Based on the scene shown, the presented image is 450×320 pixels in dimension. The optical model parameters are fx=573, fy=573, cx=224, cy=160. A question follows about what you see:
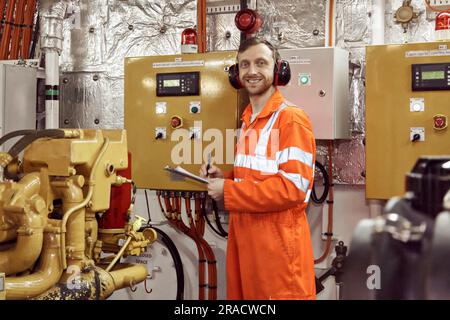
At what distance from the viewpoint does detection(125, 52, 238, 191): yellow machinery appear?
3.55 metres

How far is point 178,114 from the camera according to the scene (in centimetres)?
368

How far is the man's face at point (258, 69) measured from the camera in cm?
276

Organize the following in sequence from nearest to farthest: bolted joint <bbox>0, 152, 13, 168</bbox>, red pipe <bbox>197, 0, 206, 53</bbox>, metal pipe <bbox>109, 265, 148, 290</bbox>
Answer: bolted joint <bbox>0, 152, 13, 168</bbox>, metal pipe <bbox>109, 265, 148, 290</bbox>, red pipe <bbox>197, 0, 206, 53</bbox>

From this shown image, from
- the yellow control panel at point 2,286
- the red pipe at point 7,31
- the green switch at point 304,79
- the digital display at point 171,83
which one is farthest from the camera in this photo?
the red pipe at point 7,31

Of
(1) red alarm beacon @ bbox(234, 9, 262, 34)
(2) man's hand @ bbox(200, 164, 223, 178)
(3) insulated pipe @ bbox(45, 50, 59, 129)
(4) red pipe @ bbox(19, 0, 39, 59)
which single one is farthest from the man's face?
(4) red pipe @ bbox(19, 0, 39, 59)

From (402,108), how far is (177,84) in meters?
1.40

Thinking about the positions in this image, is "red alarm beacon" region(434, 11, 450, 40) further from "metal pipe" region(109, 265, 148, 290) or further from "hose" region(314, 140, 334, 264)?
"metal pipe" region(109, 265, 148, 290)

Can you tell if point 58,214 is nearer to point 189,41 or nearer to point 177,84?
point 177,84

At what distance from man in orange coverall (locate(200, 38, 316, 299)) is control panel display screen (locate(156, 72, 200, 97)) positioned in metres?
0.88

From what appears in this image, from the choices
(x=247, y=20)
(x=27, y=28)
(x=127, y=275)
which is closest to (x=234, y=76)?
(x=247, y=20)

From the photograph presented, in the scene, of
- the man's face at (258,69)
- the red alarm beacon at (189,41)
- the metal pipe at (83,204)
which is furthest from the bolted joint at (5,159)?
the red alarm beacon at (189,41)

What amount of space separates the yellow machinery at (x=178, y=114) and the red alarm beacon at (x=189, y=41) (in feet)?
0.25

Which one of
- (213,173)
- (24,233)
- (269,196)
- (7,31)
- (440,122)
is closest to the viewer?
(24,233)

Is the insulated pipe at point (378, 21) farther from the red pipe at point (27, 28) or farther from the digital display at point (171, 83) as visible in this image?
the red pipe at point (27, 28)
